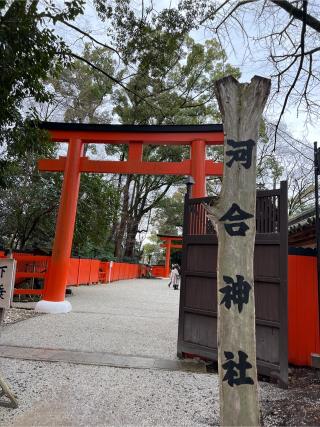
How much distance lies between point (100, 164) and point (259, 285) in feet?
18.9

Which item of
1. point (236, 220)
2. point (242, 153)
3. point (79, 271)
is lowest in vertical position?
point (79, 271)

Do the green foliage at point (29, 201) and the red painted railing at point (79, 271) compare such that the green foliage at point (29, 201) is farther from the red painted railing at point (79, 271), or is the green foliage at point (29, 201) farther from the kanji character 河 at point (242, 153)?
the kanji character 河 at point (242, 153)

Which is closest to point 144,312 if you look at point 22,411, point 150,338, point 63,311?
point 63,311

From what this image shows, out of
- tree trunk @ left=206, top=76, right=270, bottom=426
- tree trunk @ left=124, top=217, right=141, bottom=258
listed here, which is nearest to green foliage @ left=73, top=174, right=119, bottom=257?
tree trunk @ left=206, top=76, right=270, bottom=426

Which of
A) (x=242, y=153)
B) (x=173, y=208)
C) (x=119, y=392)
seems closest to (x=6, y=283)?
(x=119, y=392)

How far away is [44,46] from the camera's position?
562 centimetres

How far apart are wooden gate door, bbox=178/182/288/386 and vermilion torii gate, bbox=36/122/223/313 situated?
3346mm

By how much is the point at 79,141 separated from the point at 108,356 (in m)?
5.71

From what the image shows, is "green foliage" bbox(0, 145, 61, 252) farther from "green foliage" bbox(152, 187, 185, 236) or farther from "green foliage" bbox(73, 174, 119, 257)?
"green foliage" bbox(152, 187, 185, 236)

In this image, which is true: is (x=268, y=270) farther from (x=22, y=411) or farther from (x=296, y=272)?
(x=22, y=411)

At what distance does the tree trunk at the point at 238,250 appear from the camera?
2.04m

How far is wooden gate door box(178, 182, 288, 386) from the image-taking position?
4027 mm

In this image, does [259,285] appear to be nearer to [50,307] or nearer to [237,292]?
[237,292]

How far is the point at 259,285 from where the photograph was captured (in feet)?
14.1
